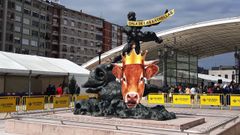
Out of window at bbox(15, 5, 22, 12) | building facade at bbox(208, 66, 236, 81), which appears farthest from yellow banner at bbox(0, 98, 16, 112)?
building facade at bbox(208, 66, 236, 81)

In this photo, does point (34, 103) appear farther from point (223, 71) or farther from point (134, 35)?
point (223, 71)

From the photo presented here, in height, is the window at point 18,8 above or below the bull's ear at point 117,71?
above

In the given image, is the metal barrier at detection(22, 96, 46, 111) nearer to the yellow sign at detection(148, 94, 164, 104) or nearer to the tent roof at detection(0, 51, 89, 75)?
the tent roof at detection(0, 51, 89, 75)

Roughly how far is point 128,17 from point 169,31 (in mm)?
32584

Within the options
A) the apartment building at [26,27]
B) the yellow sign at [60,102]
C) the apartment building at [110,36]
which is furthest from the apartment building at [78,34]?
the yellow sign at [60,102]

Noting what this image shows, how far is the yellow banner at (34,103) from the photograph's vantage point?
19.9 m

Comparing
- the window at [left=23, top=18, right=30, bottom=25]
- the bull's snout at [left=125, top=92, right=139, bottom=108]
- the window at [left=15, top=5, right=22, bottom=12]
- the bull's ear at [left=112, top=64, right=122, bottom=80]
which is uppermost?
the window at [left=15, top=5, right=22, bottom=12]

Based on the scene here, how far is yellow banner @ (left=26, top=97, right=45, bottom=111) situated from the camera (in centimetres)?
1994

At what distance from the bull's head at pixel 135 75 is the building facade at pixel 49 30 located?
5476 cm

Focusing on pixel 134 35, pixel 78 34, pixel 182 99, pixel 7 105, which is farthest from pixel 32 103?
pixel 78 34

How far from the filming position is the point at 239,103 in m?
23.5

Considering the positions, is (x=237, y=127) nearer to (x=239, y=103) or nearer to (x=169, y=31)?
(x=239, y=103)

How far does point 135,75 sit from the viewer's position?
45.4 ft

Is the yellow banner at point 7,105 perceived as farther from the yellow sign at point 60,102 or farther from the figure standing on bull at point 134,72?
the figure standing on bull at point 134,72
